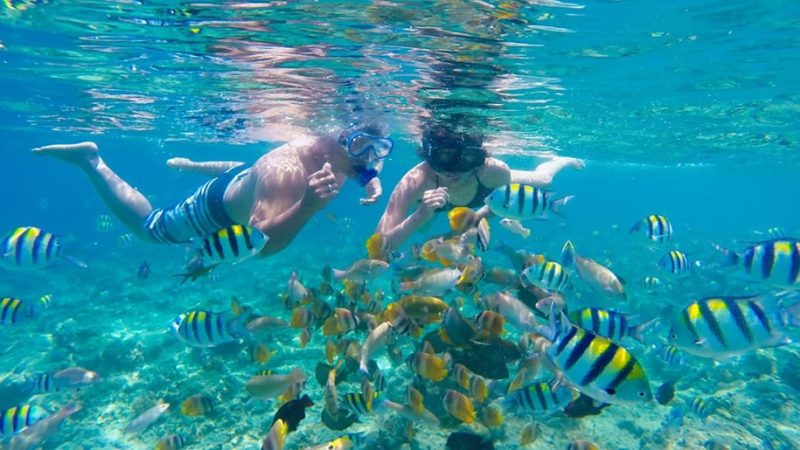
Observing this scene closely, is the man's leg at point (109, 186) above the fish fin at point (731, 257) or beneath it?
beneath

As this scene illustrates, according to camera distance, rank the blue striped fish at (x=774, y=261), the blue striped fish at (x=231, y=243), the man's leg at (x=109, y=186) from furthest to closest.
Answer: the man's leg at (x=109, y=186), the blue striped fish at (x=774, y=261), the blue striped fish at (x=231, y=243)

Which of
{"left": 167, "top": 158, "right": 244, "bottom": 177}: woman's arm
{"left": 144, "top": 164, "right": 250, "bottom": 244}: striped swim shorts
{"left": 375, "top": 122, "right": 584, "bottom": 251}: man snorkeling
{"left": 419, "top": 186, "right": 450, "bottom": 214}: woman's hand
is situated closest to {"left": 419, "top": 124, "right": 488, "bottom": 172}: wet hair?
{"left": 375, "top": 122, "right": 584, "bottom": 251}: man snorkeling

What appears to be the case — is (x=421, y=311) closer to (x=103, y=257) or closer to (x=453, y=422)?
(x=453, y=422)

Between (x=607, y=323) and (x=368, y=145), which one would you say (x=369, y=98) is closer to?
(x=368, y=145)

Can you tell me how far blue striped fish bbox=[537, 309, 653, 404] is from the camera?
8.90 feet

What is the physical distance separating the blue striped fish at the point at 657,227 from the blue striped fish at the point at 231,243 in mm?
6577

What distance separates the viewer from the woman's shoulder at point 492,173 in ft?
27.3

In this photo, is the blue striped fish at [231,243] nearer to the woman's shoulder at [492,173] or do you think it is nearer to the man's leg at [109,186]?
the woman's shoulder at [492,173]

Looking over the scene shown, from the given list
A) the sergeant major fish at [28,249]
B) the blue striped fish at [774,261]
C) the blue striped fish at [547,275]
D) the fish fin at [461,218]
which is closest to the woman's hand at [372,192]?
the fish fin at [461,218]

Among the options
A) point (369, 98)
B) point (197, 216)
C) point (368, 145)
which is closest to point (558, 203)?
point (368, 145)

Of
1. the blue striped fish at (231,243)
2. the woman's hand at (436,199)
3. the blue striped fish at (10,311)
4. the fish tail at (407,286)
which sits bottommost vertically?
the blue striped fish at (10,311)

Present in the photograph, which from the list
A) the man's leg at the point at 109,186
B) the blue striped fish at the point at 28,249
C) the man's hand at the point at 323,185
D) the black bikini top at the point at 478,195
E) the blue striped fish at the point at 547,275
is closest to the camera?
the blue striped fish at the point at 547,275

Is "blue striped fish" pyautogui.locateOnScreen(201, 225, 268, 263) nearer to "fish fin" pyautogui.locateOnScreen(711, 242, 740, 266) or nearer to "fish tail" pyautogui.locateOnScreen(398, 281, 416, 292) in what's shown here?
"fish tail" pyautogui.locateOnScreen(398, 281, 416, 292)

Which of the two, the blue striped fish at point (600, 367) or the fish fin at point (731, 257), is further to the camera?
the fish fin at point (731, 257)
